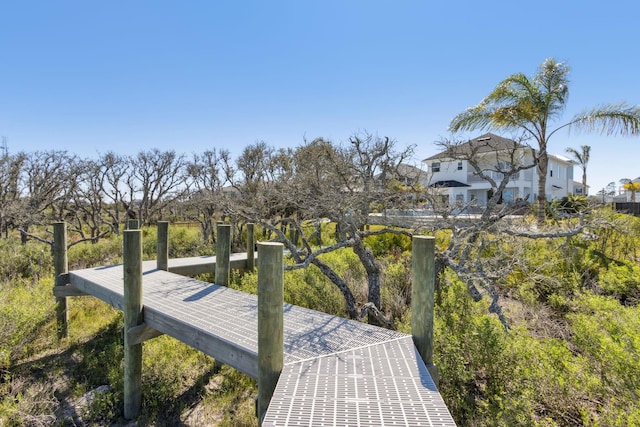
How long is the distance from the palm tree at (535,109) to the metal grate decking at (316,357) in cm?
1185

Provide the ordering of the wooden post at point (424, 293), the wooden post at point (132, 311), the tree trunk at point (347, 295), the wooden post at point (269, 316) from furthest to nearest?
the tree trunk at point (347, 295), the wooden post at point (132, 311), the wooden post at point (424, 293), the wooden post at point (269, 316)

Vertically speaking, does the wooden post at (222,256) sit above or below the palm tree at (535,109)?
below

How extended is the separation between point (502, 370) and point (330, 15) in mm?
9065

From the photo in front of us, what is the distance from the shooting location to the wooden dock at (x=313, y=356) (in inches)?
79.4

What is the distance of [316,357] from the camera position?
9.50 ft

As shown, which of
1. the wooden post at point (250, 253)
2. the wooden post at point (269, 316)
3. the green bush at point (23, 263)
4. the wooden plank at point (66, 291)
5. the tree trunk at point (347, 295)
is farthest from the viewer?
the green bush at point (23, 263)

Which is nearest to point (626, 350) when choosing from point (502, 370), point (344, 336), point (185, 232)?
point (502, 370)

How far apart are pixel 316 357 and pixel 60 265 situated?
21.1 ft

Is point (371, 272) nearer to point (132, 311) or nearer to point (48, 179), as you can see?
point (132, 311)

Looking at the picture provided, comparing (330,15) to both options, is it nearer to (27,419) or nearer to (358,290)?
(358,290)

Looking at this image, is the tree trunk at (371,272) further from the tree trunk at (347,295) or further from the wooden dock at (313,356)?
the wooden dock at (313,356)

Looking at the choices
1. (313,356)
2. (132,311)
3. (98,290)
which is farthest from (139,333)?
(313,356)

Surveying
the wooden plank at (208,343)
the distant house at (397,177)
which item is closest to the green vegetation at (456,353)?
the wooden plank at (208,343)

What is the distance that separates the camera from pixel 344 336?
344 centimetres
